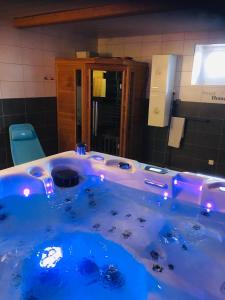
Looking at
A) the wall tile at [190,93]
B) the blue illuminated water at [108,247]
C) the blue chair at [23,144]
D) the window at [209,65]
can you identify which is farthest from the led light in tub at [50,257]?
the window at [209,65]

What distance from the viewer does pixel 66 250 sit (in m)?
1.73

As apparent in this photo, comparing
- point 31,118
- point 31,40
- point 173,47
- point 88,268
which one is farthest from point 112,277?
point 173,47

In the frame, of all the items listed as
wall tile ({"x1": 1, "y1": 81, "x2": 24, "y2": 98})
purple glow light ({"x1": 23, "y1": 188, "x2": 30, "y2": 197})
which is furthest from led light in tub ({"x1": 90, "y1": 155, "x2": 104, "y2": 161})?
wall tile ({"x1": 1, "y1": 81, "x2": 24, "y2": 98})

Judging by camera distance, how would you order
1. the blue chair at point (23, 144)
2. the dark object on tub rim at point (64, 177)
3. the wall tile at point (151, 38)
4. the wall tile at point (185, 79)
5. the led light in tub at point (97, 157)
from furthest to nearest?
the wall tile at point (151, 38)
the wall tile at point (185, 79)
the blue chair at point (23, 144)
the led light in tub at point (97, 157)
the dark object on tub rim at point (64, 177)

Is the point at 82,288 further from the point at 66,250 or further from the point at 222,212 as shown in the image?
the point at 222,212

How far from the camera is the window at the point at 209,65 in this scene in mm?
3240

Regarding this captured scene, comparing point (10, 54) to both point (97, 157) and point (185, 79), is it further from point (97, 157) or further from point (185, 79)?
point (185, 79)

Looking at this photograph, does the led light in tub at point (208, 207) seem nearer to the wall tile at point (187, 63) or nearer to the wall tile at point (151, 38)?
the wall tile at point (187, 63)

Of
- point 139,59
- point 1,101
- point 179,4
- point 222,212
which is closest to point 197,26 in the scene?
point 139,59

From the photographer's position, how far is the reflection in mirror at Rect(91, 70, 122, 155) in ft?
11.2

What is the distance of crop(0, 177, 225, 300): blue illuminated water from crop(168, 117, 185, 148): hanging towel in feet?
5.21

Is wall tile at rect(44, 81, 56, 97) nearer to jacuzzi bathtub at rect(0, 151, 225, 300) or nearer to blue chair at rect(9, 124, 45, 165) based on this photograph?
blue chair at rect(9, 124, 45, 165)

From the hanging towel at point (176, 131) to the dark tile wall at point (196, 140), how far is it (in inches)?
3.2

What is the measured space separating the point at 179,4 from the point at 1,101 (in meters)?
2.18
